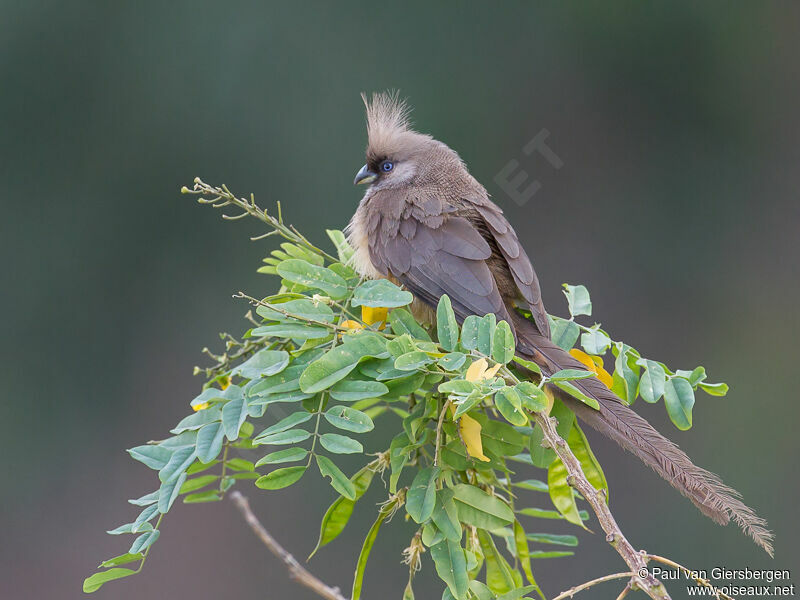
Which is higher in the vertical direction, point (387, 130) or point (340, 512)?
point (387, 130)

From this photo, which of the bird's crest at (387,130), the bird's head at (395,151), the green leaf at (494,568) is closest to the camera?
the green leaf at (494,568)

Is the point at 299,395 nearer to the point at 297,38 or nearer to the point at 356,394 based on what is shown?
the point at 356,394

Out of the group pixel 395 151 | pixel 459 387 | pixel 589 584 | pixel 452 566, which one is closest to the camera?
pixel 589 584

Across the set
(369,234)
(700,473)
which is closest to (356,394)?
(700,473)

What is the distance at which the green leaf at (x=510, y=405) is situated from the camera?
1291 millimetres

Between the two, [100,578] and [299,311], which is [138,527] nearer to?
[100,578]

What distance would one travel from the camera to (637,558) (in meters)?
1.18

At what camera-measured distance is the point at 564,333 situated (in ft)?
6.39

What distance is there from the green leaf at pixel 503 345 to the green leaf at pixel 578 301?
0.53 metres

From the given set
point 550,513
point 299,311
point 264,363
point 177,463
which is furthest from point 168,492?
point 550,513

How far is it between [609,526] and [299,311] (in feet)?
2.21

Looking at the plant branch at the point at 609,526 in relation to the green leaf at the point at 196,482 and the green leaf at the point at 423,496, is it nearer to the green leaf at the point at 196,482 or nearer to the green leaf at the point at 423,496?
the green leaf at the point at 423,496

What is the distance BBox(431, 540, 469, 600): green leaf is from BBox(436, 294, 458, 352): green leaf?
34cm

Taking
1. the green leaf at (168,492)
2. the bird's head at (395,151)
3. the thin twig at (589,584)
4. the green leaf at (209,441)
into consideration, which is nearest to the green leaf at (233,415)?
the green leaf at (209,441)
